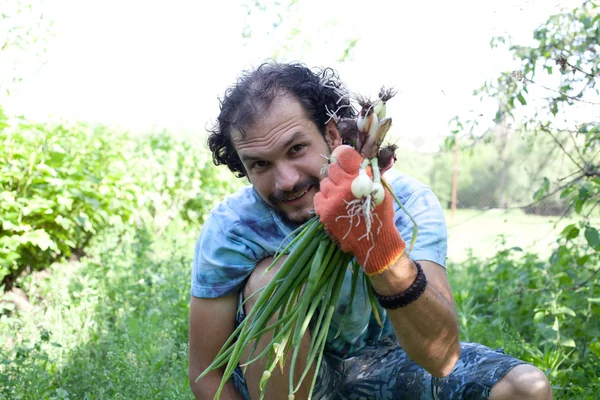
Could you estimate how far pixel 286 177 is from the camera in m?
1.96

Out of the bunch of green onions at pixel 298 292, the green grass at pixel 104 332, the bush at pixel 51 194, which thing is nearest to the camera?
the bunch of green onions at pixel 298 292

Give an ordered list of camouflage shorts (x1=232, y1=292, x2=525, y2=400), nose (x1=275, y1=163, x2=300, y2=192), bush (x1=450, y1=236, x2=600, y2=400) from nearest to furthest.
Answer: camouflage shorts (x1=232, y1=292, x2=525, y2=400) → nose (x1=275, y1=163, x2=300, y2=192) → bush (x1=450, y1=236, x2=600, y2=400)

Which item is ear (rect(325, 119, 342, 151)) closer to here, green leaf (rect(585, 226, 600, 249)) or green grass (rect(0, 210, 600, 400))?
green grass (rect(0, 210, 600, 400))

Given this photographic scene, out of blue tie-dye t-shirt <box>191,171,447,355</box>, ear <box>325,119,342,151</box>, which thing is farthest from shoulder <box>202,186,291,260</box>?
ear <box>325,119,342,151</box>

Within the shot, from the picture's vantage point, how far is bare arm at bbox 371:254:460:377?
158cm

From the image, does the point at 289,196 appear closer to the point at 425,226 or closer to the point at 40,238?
the point at 425,226

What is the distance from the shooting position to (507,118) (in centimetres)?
379

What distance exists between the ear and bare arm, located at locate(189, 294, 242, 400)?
2.04 ft

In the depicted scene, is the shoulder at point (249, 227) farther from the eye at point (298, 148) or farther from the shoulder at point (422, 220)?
the shoulder at point (422, 220)

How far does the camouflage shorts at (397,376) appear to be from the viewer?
182 cm

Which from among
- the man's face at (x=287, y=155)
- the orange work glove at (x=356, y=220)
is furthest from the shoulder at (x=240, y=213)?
the orange work glove at (x=356, y=220)

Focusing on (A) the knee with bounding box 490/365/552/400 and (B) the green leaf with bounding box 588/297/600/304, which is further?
(B) the green leaf with bounding box 588/297/600/304

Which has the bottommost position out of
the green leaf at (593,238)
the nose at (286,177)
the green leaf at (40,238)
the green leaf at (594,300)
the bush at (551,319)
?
the bush at (551,319)

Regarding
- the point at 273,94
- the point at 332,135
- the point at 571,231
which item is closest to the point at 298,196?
the point at 332,135
